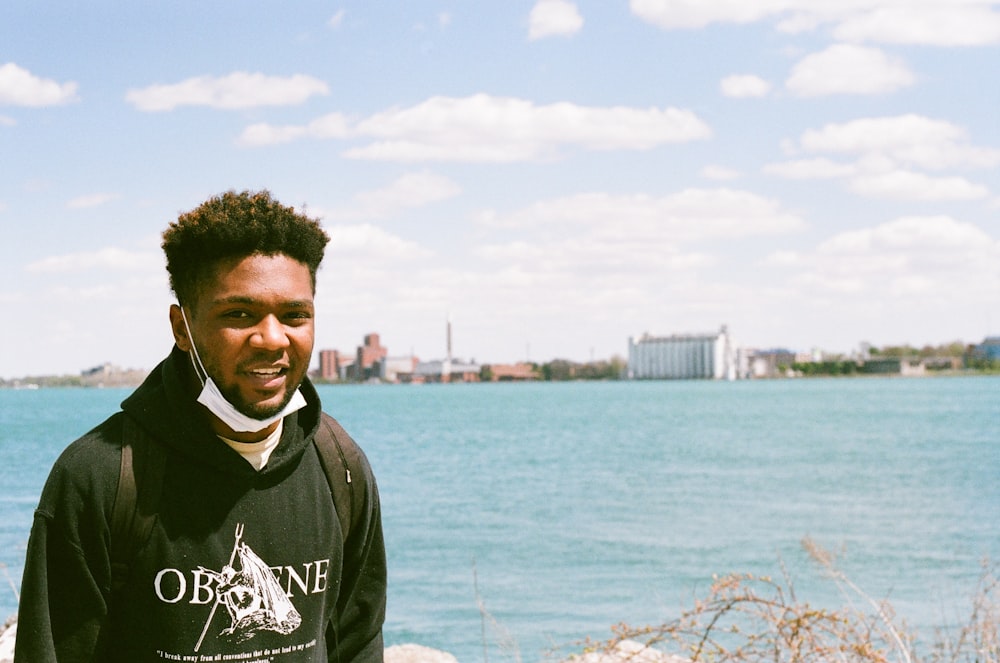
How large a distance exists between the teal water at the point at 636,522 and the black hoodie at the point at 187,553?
19.5 ft

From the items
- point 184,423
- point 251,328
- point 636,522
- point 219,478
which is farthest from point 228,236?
point 636,522

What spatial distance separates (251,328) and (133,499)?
1.75 feet

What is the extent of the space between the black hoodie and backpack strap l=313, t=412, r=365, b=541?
0.04 metres

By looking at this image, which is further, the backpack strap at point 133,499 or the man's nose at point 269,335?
the man's nose at point 269,335

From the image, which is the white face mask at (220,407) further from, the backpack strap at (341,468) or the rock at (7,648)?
the rock at (7,648)

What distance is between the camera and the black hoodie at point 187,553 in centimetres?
280

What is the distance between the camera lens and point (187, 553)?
297 cm

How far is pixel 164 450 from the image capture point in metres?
2.98

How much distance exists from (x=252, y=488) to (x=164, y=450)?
27 centimetres

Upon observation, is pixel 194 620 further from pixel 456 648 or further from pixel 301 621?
pixel 456 648

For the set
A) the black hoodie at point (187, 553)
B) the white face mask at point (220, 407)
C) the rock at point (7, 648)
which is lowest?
the rock at point (7, 648)

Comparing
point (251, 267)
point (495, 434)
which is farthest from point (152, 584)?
point (495, 434)

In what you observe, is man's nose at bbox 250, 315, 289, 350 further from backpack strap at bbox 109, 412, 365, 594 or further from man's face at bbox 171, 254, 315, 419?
backpack strap at bbox 109, 412, 365, 594

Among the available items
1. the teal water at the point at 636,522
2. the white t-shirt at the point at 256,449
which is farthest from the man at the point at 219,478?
the teal water at the point at 636,522
